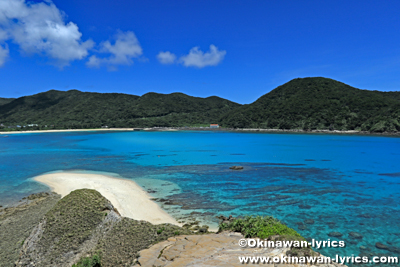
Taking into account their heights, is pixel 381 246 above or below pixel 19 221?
below

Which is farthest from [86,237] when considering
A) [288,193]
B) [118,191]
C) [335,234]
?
[288,193]

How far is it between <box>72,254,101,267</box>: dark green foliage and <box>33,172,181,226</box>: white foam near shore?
6477 millimetres

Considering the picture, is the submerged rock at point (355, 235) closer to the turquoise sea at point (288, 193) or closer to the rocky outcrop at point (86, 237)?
the turquoise sea at point (288, 193)

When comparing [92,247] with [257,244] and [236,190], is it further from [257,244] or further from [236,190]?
[236,190]

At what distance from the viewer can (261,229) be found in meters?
9.09

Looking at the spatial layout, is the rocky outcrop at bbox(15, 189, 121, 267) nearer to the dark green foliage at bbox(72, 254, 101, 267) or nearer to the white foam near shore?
the dark green foliage at bbox(72, 254, 101, 267)

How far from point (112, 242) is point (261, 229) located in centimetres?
648

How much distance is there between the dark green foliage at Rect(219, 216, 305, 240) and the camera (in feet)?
28.4

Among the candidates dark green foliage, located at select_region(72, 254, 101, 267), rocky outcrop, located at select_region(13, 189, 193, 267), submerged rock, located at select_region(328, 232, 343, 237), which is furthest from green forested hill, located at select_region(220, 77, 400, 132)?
dark green foliage, located at select_region(72, 254, 101, 267)

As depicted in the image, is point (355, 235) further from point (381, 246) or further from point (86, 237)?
point (86, 237)

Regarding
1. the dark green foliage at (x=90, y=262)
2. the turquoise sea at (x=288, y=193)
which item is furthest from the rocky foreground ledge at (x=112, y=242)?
the turquoise sea at (x=288, y=193)

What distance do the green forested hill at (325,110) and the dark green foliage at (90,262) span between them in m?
138

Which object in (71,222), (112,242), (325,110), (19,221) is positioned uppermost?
(325,110)

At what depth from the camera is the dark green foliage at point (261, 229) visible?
341 inches
